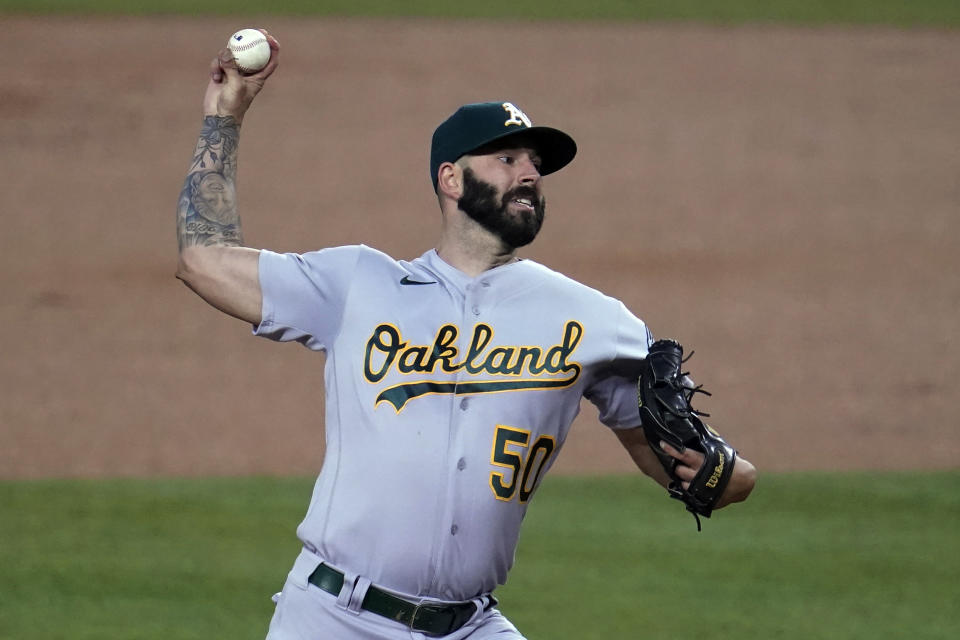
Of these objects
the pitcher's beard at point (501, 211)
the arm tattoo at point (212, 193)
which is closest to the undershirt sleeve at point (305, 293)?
the arm tattoo at point (212, 193)

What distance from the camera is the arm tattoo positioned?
12.6 feet

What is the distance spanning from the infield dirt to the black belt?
5.60m

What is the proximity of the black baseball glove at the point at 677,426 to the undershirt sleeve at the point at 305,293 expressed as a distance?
0.78 meters

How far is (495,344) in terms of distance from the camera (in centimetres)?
382

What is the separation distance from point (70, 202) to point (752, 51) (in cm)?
896

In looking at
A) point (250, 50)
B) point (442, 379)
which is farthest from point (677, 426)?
point (250, 50)

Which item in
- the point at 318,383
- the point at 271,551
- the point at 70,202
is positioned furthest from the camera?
the point at 70,202

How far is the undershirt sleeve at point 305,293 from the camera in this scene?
3.76 m

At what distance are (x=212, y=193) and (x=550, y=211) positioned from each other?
11.0 metres

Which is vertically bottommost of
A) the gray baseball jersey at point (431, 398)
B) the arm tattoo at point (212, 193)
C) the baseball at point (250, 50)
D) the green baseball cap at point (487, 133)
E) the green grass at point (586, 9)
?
the gray baseball jersey at point (431, 398)

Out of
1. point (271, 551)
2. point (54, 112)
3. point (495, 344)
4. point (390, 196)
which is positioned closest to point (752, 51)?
point (390, 196)

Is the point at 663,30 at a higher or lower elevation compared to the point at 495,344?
higher

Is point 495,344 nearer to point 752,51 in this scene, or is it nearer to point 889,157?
point 889,157

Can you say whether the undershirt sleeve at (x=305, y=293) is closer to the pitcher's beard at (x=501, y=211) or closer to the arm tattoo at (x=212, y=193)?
the arm tattoo at (x=212, y=193)
